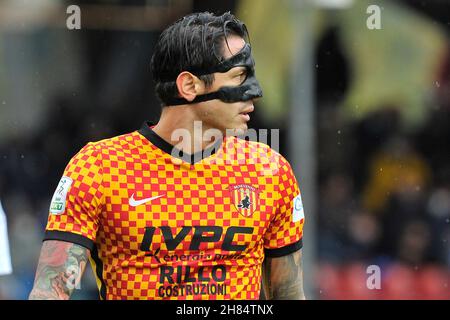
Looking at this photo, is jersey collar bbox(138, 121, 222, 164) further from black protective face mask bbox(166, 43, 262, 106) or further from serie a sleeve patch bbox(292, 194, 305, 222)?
serie a sleeve patch bbox(292, 194, 305, 222)

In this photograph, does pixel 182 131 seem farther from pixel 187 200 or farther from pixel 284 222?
pixel 284 222

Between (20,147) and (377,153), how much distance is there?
13.8 feet

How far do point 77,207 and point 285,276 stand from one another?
108cm

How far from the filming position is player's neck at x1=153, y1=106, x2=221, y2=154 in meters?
4.77

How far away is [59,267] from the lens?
4.41 metres

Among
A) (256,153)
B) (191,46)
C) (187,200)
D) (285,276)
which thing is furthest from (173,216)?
(191,46)

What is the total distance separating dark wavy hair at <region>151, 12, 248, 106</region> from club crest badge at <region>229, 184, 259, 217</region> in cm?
51

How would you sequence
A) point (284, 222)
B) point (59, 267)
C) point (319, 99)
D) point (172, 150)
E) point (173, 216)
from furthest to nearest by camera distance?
point (319, 99) < point (284, 222) < point (172, 150) < point (173, 216) < point (59, 267)

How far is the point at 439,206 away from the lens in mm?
11484

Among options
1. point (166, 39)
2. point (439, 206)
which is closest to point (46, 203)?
point (439, 206)

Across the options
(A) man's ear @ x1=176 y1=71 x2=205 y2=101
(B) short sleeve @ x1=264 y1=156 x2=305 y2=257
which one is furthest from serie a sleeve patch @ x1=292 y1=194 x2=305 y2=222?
(A) man's ear @ x1=176 y1=71 x2=205 y2=101

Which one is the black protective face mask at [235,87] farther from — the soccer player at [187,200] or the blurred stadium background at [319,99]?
the blurred stadium background at [319,99]

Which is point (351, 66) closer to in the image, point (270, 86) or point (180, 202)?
point (270, 86)

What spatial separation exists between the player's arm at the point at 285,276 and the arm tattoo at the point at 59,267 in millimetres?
955
